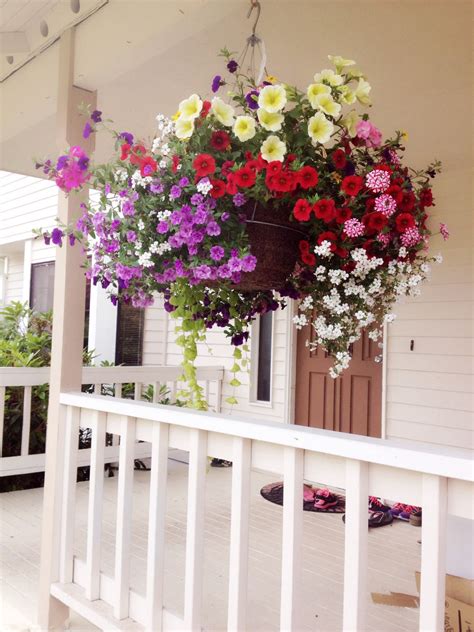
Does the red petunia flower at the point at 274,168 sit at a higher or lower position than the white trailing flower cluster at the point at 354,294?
higher

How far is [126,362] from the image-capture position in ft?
21.6

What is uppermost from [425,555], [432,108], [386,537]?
[432,108]

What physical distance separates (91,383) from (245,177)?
11.6 feet

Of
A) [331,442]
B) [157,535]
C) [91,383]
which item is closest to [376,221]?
[331,442]

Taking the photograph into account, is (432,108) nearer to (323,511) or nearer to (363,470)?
(363,470)

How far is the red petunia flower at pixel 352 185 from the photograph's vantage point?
4.74 feet

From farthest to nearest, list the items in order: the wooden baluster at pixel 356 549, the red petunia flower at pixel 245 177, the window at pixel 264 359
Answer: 1. the window at pixel 264 359
2. the red petunia flower at pixel 245 177
3. the wooden baluster at pixel 356 549

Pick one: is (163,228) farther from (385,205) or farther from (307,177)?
(385,205)

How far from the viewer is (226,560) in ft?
10.0

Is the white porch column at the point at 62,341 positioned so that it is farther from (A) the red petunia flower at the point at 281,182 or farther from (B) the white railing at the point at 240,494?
(A) the red petunia flower at the point at 281,182

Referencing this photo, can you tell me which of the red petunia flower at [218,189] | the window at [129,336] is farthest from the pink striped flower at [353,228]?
the window at [129,336]

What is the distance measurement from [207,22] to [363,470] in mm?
1775

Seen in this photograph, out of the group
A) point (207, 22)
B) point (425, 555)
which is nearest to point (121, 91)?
point (207, 22)

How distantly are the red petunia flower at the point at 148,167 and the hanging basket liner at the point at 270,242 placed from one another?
264 mm
